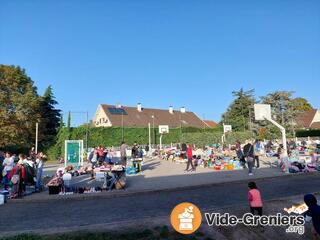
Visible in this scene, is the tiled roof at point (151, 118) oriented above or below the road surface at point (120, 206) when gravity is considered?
above

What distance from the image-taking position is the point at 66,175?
11.1 meters

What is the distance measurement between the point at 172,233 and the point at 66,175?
23.1 ft

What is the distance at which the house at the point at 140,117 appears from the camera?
46.4m

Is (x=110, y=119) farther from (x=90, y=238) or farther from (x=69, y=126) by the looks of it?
(x=90, y=238)

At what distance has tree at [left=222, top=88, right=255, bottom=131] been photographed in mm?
50094

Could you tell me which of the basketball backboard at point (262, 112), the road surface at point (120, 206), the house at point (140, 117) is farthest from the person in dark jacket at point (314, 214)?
the house at point (140, 117)

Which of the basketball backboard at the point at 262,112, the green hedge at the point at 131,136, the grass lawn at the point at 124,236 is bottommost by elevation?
the grass lawn at the point at 124,236

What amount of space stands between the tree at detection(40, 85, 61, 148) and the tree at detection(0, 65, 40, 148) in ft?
6.16

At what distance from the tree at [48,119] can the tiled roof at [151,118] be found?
9.81 metres

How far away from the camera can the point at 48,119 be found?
36.5 metres

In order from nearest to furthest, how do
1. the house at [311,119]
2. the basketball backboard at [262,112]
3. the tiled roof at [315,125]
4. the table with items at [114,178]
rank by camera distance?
1. the table with items at [114,178]
2. the basketball backboard at [262,112]
3. the tiled roof at [315,125]
4. the house at [311,119]

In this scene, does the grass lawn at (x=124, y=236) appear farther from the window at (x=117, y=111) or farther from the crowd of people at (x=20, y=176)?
the window at (x=117, y=111)

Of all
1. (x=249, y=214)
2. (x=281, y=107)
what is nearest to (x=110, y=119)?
(x=281, y=107)

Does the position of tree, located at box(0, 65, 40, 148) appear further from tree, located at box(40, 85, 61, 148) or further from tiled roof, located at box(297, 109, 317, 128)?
tiled roof, located at box(297, 109, 317, 128)
